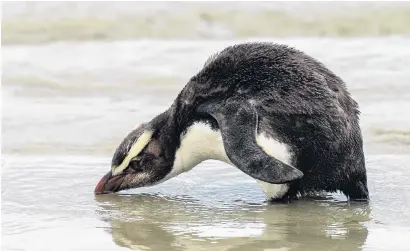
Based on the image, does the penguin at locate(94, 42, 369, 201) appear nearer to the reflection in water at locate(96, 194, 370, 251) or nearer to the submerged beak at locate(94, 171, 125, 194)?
the submerged beak at locate(94, 171, 125, 194)

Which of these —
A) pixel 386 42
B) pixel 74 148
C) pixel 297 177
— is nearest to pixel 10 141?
pixel 74 148

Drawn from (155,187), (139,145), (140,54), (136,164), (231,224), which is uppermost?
(140,54)

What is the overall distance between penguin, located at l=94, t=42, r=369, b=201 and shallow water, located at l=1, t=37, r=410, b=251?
19 centimetres

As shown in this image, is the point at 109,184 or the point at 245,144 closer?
the point at 245,144

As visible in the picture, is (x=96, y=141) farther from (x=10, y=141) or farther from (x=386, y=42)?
(x=386, y=42)

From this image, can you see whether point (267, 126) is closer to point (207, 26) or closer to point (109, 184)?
point (109, 184)

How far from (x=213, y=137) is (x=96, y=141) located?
203 cm

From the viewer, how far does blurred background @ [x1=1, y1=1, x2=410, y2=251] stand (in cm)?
500

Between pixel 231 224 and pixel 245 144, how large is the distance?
0.43 meters

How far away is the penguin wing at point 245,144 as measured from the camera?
5.10m

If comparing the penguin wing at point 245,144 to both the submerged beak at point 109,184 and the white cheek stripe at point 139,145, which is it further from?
the submerged beak at point 109,184

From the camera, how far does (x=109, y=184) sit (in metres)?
5.88

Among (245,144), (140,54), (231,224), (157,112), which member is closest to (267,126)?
(245,144)

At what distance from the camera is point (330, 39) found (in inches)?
452
